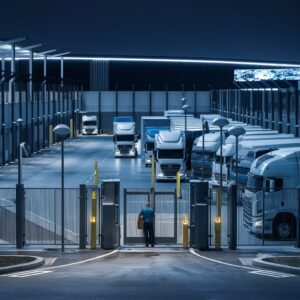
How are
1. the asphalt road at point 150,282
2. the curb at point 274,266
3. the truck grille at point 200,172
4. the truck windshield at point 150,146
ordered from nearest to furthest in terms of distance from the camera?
the asphalt road at point 150,282, the curb at point 274,266, the truck grille at point 200,172, the truck windshield at point 150,146

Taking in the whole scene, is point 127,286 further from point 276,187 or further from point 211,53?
point 211,53

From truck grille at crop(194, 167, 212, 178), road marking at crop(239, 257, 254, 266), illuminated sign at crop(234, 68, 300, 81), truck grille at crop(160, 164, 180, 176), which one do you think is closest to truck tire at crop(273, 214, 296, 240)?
road marking at crop(239, 257, 254, 266)

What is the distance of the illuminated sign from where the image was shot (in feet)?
355

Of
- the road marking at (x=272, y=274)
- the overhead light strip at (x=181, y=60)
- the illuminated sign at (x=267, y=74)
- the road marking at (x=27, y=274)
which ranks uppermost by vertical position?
the overhead light strip at (x=181, y=60)

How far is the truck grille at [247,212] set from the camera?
31.0 m

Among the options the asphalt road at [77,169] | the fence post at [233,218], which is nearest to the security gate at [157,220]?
the fence post at [233,218]

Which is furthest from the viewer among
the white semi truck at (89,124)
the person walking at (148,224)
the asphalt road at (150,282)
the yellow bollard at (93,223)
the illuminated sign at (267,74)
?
the illuminated sign at (267,74)

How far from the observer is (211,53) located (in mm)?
105250

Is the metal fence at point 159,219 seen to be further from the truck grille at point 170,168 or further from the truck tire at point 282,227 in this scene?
the truck grille at point 170,168

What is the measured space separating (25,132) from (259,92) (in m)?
19.3

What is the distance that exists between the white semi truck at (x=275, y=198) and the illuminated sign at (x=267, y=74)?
76.0 metres

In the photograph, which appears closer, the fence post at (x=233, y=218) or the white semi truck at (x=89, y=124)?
the fence post at (x=233, y=218)

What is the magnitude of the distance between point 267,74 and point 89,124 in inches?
865

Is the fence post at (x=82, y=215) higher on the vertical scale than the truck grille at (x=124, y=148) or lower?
lower
